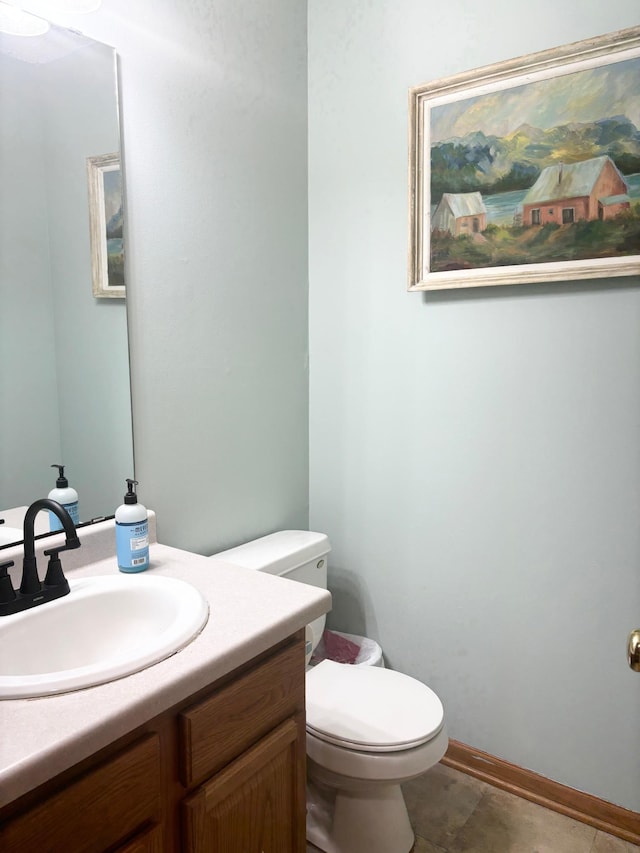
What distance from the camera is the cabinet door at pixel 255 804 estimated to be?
1000 mm

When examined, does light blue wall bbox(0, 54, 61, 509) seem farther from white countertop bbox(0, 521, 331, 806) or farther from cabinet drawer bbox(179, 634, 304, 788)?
cabinet drawer bbox(179, 634, 304, 788)

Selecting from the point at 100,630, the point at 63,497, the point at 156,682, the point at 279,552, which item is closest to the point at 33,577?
the point at 100,630

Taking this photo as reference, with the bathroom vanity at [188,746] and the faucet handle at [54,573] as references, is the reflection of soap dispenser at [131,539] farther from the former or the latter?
the faucet handle at [54,573]

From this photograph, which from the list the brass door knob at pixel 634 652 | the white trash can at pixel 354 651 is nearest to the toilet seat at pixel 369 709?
the white trash can at pixel 354 651

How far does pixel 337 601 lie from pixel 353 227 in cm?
134

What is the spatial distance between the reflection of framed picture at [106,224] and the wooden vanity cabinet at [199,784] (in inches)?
37.5

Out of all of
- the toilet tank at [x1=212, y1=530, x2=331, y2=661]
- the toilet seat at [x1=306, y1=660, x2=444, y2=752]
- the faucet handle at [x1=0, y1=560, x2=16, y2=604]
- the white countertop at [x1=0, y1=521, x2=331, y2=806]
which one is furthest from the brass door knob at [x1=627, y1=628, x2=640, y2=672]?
the faucet handle at [x1=0, y1=560, x2=16, y2=604]

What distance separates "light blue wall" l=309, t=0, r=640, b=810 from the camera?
1.67 meters

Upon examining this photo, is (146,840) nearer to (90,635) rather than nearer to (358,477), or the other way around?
(90,635)

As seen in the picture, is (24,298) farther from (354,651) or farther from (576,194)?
(354,651)

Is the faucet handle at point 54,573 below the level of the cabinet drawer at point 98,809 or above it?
above

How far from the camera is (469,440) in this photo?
1883 mm

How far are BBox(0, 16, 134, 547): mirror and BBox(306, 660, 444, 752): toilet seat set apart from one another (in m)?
0.76

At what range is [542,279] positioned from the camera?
167 centimetres
